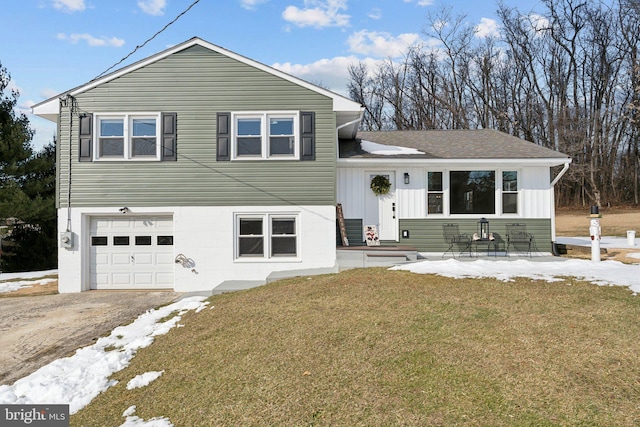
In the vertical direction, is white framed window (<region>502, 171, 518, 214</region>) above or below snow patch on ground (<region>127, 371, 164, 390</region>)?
above

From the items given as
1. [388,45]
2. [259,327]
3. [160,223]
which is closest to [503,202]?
[259,327]

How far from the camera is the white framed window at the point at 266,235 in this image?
1046cm

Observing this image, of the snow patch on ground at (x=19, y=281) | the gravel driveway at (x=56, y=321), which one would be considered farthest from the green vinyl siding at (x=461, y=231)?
the snow patch on ground at (x=19, y=281)

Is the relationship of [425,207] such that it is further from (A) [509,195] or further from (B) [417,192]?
(A) [509,195]

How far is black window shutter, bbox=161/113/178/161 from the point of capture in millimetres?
10391

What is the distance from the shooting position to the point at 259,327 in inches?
221

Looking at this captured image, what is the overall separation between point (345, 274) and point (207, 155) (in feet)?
16.6

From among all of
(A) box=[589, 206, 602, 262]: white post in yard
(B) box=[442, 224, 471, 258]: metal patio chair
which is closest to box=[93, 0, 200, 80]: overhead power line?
(B) box=[442, 224, 471, 258]: metal patio chair

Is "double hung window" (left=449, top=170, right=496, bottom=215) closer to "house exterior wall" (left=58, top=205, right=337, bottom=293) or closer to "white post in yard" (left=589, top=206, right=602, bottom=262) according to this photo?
"white post in yard" (left=589, top=206, right=602, bottom=262)

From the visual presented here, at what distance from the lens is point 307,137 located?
10398 millimetres

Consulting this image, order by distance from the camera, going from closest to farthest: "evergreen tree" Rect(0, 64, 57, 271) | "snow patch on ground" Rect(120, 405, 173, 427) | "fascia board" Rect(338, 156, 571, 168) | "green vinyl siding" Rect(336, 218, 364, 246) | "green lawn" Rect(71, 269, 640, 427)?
"green lawn" Rect(71, 269, 640, 427)
"snow patch on ground" Rect(120, 405, 173, 427)
"fascia board" Rect(338, 156, 571, 168)
"green vinyl siding" Rect(336, 218, 364, 246)
"evergreen tree" Rect(0, 64, 57, 271)

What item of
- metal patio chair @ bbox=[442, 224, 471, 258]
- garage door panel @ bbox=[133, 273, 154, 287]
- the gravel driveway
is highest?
metal patio chair @ bbox=[442, 224, 471, 258]

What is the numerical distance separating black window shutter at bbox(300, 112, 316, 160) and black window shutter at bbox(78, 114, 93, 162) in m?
5.76

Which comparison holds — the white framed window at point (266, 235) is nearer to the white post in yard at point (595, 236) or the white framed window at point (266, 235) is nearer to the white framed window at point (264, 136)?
the white framed window at point (264, 136)
